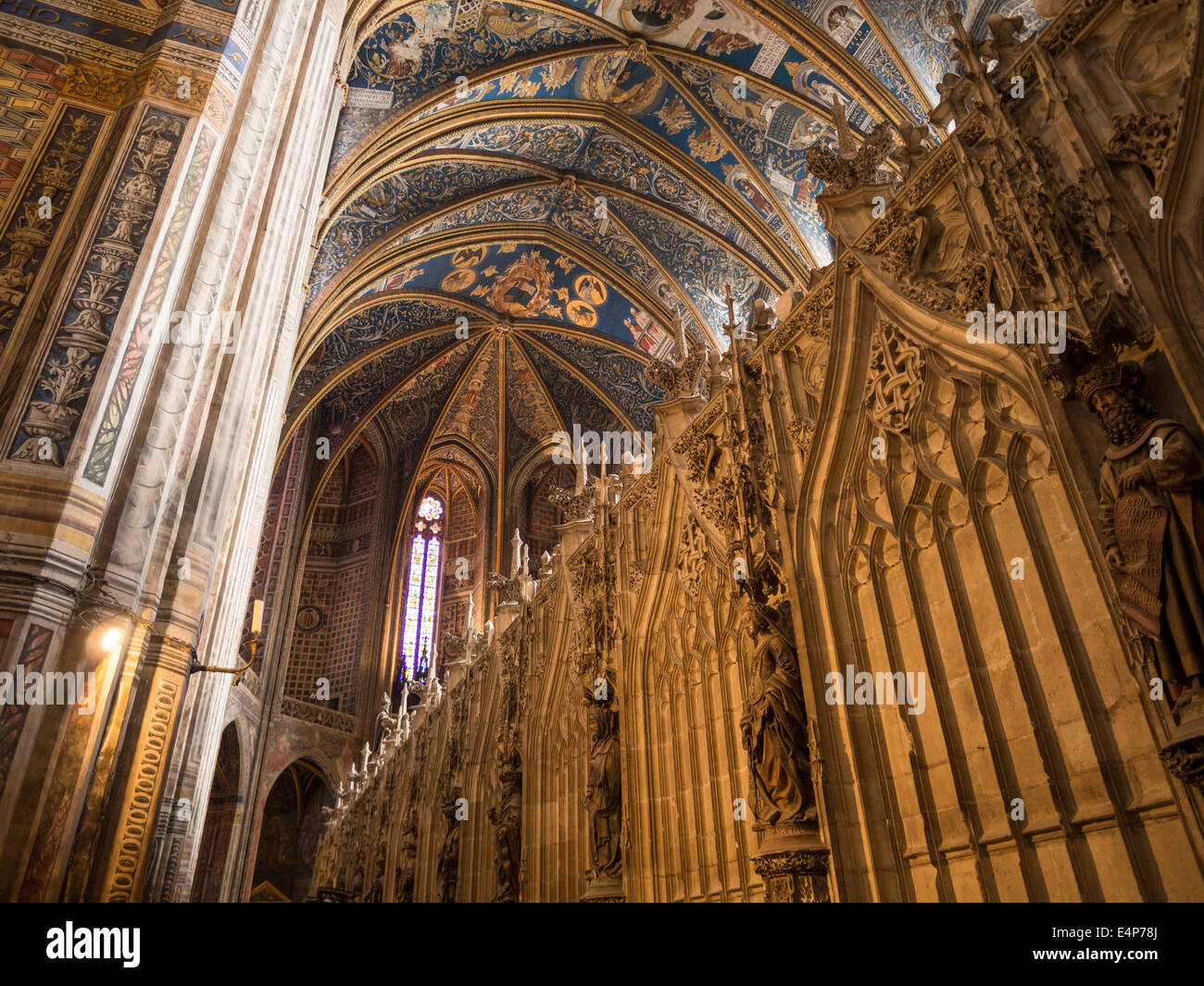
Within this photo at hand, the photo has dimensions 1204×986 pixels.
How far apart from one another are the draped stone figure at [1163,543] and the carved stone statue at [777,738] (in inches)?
97.7

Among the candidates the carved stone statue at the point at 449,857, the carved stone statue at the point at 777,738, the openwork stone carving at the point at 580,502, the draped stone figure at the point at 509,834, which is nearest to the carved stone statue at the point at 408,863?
the carved stone statue at the point at 449,857

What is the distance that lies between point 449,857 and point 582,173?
560 inches

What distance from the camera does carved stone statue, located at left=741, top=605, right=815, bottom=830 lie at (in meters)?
5.16

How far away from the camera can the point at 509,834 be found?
31.4 feet

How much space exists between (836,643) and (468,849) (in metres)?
7.85

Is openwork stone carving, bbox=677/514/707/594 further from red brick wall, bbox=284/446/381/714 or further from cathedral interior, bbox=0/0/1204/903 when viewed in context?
red brick wall, bbox=284/446/381/714

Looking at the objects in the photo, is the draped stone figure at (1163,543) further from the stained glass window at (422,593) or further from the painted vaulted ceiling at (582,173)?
the stained glass window at (422,593)

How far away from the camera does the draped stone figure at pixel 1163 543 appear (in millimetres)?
2988

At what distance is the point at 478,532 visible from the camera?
25172 mm

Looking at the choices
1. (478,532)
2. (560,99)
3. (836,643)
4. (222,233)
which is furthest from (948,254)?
(478,532)
